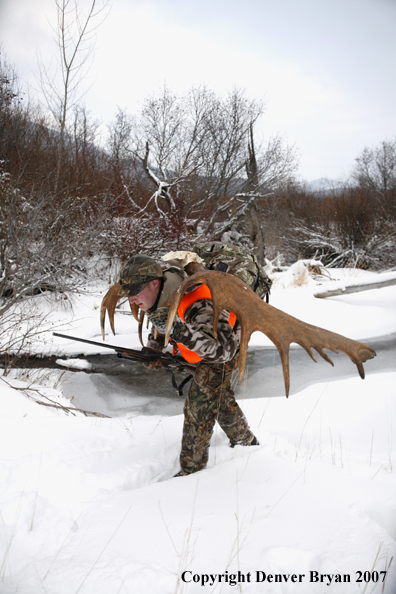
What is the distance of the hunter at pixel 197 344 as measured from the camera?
2115 mm

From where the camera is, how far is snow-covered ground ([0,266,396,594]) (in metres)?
1.40

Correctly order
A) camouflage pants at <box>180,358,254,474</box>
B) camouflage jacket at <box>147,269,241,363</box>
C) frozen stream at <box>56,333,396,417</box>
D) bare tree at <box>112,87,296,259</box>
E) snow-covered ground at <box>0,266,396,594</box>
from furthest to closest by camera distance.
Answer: bare tree at <box>112,87,296,259</box>
frozen stream at <box>56,333,396,417</box>
camouflage pants at <box>180,358,254,474</box>
camouflage jacket at <box>147,269,241,363</box>
snow-covered ground at <box>0,266,396,594</box>

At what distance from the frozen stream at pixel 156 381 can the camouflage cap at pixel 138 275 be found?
2606mm

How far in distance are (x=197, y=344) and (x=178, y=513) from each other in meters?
0.90

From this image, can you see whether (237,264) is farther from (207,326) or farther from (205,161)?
(205,161)

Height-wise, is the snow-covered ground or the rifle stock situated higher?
the rifle stock

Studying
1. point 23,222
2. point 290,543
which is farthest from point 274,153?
point 290,543

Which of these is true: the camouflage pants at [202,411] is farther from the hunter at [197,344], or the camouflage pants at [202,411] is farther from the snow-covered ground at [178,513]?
the snow-covered ground at [178,513]

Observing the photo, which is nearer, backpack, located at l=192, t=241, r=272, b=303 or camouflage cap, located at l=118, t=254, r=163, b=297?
camouflage cap, located at l=118, t=254, r=163, b=297

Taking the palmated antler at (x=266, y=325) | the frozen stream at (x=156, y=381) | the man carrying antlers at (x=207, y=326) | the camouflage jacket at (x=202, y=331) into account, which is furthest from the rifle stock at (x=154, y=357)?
the frozen stream at (x=156, y=381)

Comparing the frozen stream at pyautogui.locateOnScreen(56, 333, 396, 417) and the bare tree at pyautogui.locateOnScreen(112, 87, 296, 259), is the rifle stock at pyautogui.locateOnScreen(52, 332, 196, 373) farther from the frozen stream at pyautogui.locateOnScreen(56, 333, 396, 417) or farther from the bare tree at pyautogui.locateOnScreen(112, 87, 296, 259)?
the bare tree at pyautogui.locateOnScreen(112, 87, 296, 259)

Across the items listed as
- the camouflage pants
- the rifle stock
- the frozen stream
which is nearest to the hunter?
the camouflage pants

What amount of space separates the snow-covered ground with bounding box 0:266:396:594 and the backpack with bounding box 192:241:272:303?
1240 mm

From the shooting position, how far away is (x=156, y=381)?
217 inches
